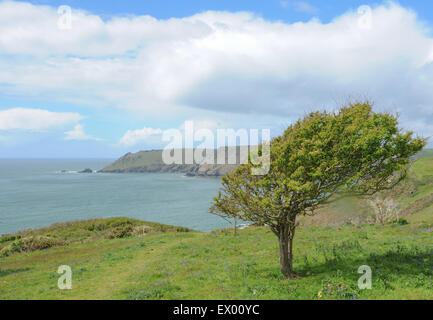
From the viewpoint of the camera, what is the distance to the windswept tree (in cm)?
1198

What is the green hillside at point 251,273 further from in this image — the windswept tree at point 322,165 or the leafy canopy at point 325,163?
the leafy canopy at point 325,163

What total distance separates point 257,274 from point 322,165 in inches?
268

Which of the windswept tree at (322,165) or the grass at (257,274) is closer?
the grass at (257,274)

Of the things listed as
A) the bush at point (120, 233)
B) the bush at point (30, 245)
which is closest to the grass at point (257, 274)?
the bush at point (30, 245)

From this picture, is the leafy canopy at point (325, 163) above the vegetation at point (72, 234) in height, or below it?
above

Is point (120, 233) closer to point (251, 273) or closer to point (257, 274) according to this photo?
point (251, 273)

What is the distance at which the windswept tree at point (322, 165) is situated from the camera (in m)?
12.0

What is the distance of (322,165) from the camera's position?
1196 cm

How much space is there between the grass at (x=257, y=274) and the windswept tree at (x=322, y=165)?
6.69 feet

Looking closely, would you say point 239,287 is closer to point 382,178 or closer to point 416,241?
point 382,178

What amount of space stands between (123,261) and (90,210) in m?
87.1

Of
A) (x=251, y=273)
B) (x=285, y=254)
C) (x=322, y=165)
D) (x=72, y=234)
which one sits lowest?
(x=72, y=234)

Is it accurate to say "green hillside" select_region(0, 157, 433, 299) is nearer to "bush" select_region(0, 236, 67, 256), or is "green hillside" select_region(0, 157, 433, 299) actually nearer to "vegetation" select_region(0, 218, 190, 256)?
"bush" select_region(0, 236, 67, 256)

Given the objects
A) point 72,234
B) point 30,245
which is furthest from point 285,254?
point 72,234
